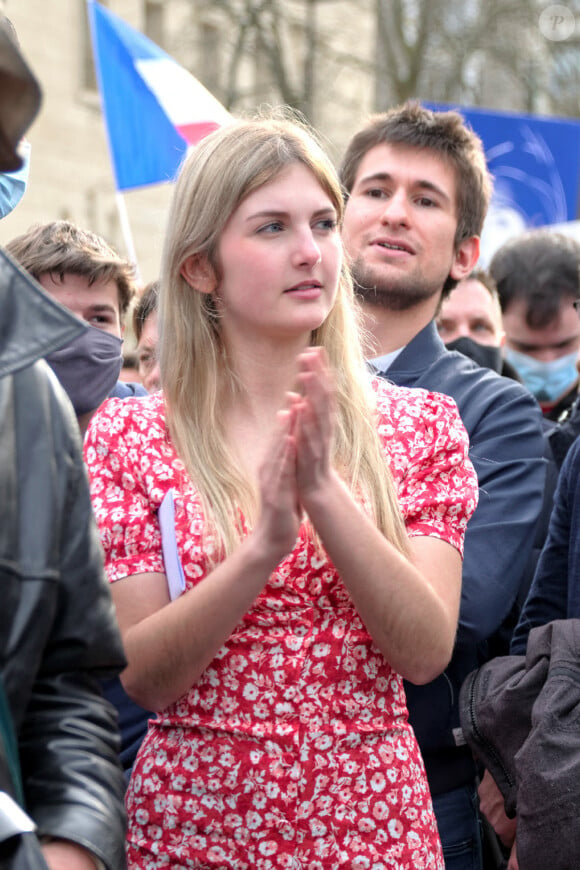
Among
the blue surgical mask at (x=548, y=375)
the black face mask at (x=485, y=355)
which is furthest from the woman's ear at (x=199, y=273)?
the blue surgical mask at (x=548, y=375)

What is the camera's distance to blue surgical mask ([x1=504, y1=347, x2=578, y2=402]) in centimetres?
493

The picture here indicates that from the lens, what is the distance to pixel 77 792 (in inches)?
64.6

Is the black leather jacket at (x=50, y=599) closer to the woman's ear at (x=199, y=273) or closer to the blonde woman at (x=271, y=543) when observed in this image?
the blonde woman at (x=271, y=543)

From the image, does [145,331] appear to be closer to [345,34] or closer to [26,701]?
[26,701]

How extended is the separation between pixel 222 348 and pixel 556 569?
988 millimetres

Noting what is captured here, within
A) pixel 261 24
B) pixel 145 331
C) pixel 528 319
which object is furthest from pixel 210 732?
pixel 261 24

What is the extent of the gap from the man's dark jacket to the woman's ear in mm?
1020

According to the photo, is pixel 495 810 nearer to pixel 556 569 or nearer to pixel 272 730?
pixel 556 569

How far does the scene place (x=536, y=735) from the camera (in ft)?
8.48

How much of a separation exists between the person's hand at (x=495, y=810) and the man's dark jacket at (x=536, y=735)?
0.08 meters

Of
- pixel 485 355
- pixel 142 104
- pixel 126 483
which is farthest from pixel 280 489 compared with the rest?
pixel 142 104

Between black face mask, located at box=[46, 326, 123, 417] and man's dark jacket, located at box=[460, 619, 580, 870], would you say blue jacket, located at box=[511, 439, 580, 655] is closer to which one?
man's dark jacket, located at box=[460, 619, 580, 870]

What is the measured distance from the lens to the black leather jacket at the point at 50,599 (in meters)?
1.62

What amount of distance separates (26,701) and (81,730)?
0.10 metres
